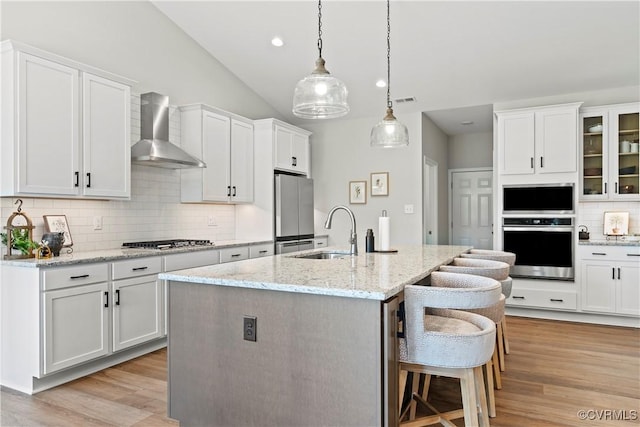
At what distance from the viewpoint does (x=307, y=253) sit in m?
3.30

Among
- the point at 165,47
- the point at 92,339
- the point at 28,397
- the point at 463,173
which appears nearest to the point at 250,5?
the point at 165,47

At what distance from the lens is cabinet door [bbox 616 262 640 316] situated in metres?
4.44

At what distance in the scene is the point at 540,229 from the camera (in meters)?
4.85

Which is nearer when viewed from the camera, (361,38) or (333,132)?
(361,38)

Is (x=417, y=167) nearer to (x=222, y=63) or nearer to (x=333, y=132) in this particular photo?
(x=333, y=132)

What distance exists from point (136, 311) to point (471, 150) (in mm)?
6021

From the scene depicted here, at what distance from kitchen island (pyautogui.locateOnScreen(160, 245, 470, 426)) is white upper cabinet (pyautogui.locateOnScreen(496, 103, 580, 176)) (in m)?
3.23

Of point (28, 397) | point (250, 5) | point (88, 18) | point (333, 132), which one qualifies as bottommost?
point (28, 397)

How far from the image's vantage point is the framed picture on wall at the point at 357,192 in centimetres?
627

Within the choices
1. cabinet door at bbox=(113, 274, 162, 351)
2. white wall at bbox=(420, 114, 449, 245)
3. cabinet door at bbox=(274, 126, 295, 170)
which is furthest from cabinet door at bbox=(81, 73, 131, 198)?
white wall at bbox=(420, 114, 449, 245)

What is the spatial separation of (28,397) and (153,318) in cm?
104

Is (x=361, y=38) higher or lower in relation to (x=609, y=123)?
higher

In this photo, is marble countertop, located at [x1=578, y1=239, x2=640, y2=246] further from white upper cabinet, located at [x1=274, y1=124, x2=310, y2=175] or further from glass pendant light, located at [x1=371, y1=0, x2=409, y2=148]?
white upper cabinet, located at [x1=274, y1=124, x2=310, y2=175]

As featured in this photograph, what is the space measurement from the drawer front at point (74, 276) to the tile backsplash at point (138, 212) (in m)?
0.61
